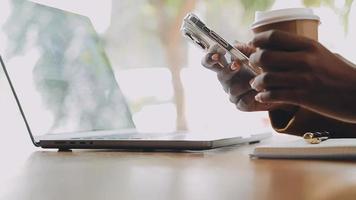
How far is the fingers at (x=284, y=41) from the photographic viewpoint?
0.64 metres

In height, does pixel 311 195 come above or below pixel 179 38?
below

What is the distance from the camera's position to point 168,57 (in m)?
1.62

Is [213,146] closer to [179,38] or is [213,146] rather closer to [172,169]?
[172,169]

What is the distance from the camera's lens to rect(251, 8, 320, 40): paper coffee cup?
2.40ft

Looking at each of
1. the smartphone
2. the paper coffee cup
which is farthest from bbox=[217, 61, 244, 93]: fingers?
the paper coffee cup

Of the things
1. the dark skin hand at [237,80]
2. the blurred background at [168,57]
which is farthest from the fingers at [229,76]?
the blurred background at [168,57]

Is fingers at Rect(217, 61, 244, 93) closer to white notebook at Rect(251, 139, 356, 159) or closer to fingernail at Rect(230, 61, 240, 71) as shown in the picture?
fingernail at Rect(230, 61, 240, 71)

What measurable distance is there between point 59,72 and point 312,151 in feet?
2.00

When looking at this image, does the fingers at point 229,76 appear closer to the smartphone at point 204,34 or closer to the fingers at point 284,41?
the smartphone at point 204,34

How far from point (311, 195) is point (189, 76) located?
122 centimetres

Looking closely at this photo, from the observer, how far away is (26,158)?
2.51 ft

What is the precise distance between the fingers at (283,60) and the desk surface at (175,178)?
0.37ft

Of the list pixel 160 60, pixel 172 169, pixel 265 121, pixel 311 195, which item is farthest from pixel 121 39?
pixel 311 195

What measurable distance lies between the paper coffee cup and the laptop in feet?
0.63
